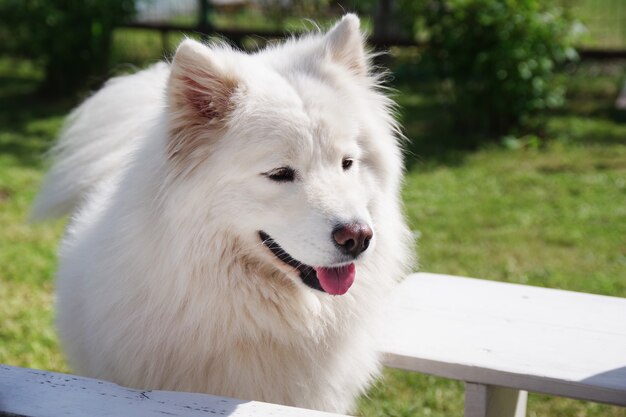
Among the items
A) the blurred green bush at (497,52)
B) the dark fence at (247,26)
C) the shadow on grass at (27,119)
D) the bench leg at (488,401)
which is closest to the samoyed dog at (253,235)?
the bench leg at (488,401)

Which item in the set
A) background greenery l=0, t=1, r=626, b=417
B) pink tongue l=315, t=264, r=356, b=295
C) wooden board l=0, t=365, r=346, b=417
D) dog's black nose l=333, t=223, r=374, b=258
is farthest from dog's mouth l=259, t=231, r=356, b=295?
background greenery l=0, t=1, r=626, b=417

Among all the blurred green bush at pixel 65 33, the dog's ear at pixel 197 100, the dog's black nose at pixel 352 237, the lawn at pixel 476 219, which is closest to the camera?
the dog's black nose at pixel 352 237

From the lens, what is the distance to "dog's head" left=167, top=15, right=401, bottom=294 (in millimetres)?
2260

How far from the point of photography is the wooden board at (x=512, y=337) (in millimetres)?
2250

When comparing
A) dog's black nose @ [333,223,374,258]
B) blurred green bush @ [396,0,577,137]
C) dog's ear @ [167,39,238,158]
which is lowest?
blurred green bush @ [396,0,577,137]

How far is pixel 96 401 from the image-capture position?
191 centimetres

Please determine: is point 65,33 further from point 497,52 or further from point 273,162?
point 273,162

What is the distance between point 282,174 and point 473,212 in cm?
399

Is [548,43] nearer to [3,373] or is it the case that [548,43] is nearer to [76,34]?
[76,34]

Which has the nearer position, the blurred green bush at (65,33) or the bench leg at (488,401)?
the bench leg at (488,401)

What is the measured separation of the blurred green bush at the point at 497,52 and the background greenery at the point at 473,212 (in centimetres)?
32

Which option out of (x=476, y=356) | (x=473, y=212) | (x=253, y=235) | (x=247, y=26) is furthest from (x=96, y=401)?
(x=247, y=26)

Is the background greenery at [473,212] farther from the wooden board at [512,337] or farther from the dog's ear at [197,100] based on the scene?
the dog's ear at [197,100]

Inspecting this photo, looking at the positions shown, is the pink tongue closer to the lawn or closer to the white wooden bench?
the white wooden bench
